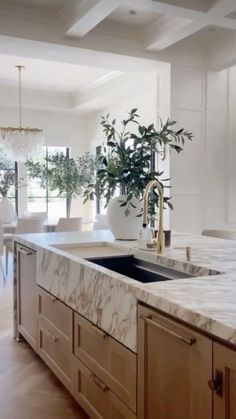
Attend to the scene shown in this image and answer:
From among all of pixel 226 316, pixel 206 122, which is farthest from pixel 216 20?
pixel 226 316

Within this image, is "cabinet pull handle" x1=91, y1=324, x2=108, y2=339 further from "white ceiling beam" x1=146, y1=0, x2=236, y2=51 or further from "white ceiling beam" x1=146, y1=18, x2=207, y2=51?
"white ceiling beam" x1=146, y1=18, x2=207, y2=51

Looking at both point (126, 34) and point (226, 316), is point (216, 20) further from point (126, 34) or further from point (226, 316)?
point (226, 316)

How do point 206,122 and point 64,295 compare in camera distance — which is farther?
point 206,122

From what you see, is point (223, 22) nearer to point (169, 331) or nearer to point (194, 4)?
point (194, 4)

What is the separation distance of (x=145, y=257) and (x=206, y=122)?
392cm

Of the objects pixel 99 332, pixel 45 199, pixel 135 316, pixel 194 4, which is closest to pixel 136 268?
pixel 99 332

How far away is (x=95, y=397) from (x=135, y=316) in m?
0.69

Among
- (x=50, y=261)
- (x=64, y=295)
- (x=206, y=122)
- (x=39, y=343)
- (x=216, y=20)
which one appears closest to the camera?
(x=64, y=295)

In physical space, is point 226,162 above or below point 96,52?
below

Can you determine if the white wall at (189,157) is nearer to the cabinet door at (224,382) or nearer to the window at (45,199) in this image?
the window at (45,199)

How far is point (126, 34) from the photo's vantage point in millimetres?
5344

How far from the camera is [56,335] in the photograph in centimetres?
268

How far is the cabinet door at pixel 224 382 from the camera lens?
121 cm

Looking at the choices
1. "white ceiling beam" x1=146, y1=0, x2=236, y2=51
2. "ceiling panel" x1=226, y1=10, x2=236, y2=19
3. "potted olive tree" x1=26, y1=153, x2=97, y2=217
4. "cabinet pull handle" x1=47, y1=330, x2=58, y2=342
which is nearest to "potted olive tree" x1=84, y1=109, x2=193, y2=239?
"cabinet pull handle" x1=47, y1=330, x2=58, y2=342
